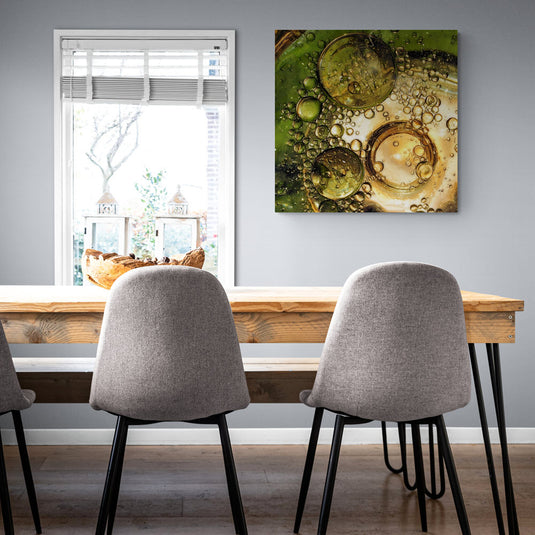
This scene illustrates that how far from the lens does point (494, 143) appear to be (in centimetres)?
312

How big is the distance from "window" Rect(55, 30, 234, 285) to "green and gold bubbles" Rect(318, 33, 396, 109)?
0.52m

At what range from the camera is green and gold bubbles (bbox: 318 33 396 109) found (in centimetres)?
308

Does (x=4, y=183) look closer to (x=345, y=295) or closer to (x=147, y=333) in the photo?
(x=147, y=333)

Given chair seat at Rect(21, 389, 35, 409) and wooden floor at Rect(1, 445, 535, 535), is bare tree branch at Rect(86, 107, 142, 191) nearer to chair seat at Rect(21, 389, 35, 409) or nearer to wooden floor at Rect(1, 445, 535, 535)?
wooden floor at Rect(1, 445, 535, 535)

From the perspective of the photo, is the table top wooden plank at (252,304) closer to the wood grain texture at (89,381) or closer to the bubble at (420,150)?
the wood grain texture at (89,381)

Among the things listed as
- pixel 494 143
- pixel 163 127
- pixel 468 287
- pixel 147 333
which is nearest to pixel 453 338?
pixel 147 333

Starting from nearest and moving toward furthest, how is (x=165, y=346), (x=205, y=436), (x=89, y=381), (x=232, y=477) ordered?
(x=165, y=346), (x=232, y=477), (x=89, y=381), (x=205, y=436)

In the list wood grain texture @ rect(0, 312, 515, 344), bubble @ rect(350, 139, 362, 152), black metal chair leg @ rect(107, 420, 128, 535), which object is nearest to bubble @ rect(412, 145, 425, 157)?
bubble @ rect(350, 139, 362, 152)

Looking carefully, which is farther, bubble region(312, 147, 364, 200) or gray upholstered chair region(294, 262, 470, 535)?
bubble region(312, 147, 364, 200)

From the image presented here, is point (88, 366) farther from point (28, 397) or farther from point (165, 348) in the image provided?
point (165, 348)

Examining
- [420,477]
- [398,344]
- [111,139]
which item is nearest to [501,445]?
[420,477]

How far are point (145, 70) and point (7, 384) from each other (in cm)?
199

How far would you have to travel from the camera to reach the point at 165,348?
156cm

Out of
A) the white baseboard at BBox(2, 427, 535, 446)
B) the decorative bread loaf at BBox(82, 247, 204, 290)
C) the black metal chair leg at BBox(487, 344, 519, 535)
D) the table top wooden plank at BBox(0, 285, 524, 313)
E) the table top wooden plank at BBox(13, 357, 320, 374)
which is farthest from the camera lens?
the white baseboard at BBox(2, 427, 535, 446)
